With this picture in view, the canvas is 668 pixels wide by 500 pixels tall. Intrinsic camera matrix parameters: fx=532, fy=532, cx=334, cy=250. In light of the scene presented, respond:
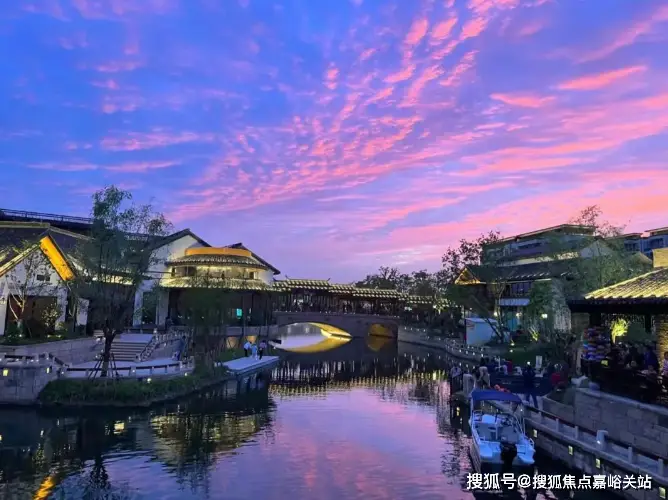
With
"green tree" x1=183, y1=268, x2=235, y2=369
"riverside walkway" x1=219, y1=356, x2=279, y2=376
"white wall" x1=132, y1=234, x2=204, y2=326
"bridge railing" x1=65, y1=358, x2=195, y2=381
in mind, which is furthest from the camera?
"white wall" x1=132, y1=234, x2=204, y2=326

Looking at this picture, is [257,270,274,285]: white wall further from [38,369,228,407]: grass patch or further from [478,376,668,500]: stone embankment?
[478,376,668,500]: stone embankment

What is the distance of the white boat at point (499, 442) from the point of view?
64.4ft

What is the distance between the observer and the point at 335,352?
234ft

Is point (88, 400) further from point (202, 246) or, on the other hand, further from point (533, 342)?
point (202, 246)

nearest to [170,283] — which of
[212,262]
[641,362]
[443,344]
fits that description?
[212,262]

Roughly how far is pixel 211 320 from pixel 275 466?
25.7 metres

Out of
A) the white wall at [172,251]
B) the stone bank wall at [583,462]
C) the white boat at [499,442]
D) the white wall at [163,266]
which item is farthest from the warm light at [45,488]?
the white wall at [172,251]

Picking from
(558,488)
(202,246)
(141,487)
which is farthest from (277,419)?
(202,246)

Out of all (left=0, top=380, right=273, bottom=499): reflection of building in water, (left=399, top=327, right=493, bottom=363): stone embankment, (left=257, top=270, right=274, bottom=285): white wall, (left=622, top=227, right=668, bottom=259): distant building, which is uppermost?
(left=622, top=227, right=668, bottom=259): distant building

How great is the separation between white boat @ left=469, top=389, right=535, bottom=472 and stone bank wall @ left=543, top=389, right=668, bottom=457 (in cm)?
222

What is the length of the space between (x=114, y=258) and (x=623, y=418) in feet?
96.9

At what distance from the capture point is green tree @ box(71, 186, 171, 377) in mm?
33469

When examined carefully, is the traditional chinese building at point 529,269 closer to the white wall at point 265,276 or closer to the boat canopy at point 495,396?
the boat canopy at point 495,396

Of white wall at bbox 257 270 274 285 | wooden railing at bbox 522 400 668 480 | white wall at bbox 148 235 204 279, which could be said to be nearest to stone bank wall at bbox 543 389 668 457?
wooden railing at bbox 522 400 668 480
